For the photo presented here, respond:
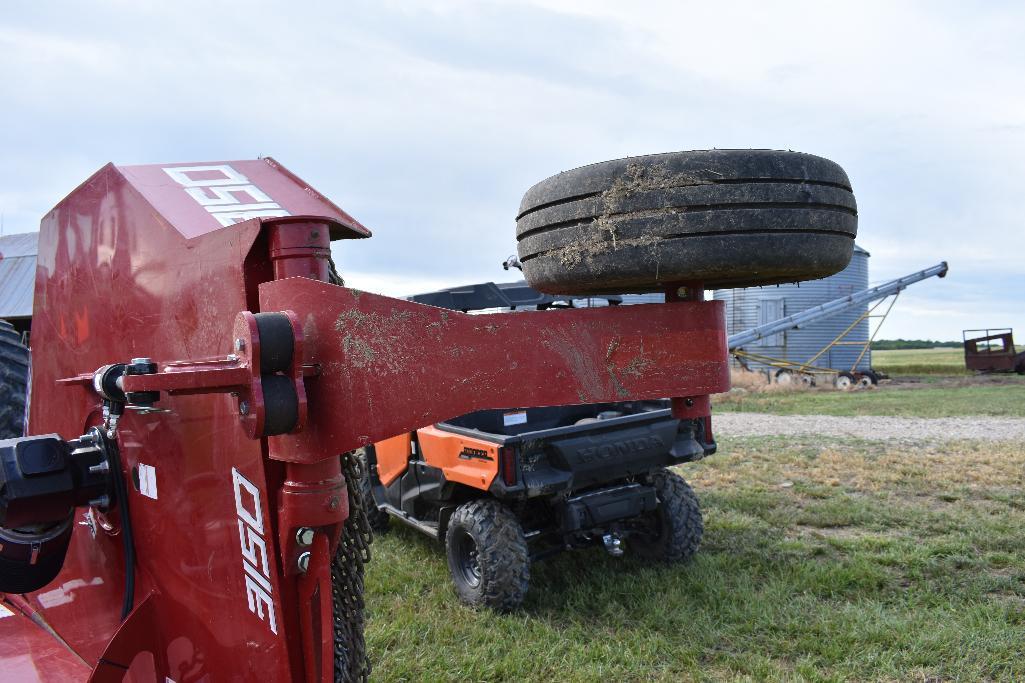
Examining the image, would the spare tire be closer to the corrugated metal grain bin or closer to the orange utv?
the orange utv

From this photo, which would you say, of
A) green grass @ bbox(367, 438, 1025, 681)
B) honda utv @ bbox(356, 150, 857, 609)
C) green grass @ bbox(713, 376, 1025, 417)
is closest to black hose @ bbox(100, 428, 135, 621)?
honda utv @ bbox(356, 150, 857, 609)

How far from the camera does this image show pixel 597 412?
21.6ft

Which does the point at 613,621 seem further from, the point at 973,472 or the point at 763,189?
the point at 973,472

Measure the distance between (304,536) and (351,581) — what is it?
248 mm

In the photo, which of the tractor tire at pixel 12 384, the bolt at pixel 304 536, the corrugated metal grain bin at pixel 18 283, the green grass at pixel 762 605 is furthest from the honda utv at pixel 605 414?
the corrugated metal grain bin at pixel 18 283

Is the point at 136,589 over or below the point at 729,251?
below

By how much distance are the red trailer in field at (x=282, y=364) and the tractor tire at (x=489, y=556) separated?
2.56 metres

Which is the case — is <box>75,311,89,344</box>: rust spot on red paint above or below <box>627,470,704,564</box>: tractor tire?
above

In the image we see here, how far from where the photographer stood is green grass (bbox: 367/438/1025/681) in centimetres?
393

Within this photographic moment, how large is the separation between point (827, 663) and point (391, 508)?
3144 mm

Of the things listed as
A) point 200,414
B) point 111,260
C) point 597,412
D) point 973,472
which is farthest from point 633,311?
point 973,472

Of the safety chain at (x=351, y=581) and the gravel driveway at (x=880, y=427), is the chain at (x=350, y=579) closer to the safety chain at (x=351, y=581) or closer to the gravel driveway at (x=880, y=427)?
the safety chain at (x=351, y=581)

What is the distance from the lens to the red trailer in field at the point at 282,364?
59.7 inches

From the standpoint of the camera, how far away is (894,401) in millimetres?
16328
